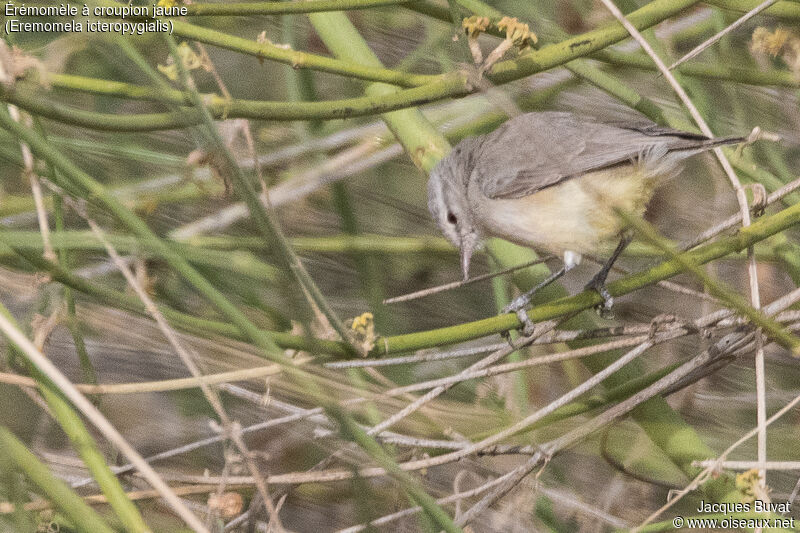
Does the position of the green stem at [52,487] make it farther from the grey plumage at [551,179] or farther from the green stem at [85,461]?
the grey plumage at [551,179]

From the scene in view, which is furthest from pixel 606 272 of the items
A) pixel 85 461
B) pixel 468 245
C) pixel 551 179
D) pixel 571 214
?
pixel 85 461

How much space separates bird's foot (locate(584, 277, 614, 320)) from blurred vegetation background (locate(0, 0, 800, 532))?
8 cm

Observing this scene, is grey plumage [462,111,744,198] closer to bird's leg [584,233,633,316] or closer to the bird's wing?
the bird's wing

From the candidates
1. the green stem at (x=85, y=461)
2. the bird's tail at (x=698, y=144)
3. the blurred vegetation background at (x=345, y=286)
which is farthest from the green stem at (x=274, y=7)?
the bird's tail at (x=698, y=144)

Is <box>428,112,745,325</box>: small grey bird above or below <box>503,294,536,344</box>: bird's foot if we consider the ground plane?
above

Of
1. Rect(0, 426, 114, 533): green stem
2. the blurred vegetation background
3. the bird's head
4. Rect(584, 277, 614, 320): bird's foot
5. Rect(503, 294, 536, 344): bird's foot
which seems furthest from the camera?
the bird's head

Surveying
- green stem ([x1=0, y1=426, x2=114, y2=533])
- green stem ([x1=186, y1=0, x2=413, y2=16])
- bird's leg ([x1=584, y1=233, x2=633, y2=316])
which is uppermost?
green stem ([x1=186, y1=0, x2=413, y2=16])

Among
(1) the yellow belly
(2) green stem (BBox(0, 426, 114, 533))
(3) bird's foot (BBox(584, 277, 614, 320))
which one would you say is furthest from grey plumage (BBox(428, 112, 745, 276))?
(2) green stem (BBox(0, 426, 114, 533))

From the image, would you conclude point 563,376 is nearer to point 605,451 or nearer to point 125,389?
point 605,451

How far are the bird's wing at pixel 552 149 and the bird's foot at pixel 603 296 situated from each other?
1.23 ft

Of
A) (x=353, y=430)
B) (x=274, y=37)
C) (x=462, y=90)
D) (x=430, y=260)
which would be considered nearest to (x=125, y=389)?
(x=353, y=430)

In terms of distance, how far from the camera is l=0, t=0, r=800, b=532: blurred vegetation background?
171 cm

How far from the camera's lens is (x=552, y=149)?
2658 millimetres

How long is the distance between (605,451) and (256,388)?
1517mm
